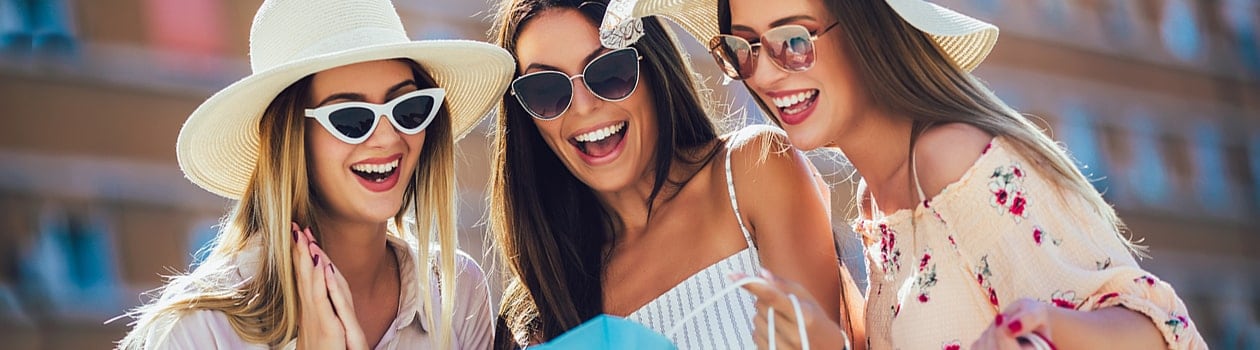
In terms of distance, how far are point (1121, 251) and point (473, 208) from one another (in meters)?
9.37

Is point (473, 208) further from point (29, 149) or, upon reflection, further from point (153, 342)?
point (153, 342)

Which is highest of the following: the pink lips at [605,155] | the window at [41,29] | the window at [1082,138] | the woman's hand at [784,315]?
the window at [41,29]

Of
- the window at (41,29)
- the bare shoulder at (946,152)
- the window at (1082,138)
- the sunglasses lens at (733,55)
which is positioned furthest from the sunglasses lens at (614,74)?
the window at (1082,138)

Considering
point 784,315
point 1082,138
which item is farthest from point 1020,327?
point 1082,138

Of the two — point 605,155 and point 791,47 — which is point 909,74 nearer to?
point 791,47

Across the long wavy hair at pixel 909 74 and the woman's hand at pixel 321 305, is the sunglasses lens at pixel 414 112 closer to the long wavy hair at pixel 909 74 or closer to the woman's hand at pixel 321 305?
the woman's hand at pixel 321 305

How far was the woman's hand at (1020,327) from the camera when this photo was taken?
6.78 feet

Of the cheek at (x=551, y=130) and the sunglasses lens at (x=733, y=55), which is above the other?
the sunglasses lens at (x=733, y=55)

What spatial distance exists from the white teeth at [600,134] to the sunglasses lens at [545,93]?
0.09 metres

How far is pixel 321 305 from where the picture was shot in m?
3.07

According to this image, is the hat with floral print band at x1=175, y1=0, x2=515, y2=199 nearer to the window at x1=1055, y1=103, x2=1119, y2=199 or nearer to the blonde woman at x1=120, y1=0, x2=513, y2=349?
the blonde woman at x1=120, y1=0, x2=513, y2=349

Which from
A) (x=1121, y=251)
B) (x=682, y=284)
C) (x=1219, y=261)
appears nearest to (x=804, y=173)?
(x=682, y=284)

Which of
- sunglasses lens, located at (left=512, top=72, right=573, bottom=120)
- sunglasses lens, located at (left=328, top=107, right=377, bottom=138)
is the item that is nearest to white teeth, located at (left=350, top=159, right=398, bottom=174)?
sunglasses lens, located at (left=328, top=107, right=377, bottom=138)

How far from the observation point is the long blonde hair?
10.2ft
